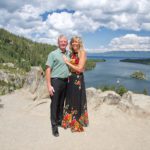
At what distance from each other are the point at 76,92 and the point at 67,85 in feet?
0.94

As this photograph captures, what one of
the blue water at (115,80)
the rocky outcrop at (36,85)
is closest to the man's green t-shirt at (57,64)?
the rocky outcrop at (36,85)

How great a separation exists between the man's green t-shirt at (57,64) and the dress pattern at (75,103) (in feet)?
0.99

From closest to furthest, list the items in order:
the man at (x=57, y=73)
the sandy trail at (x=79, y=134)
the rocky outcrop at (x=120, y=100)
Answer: the sandy trail at (x=79, y=134) → the man at (x=57, y=73) → the rocky outcrop at (x=120, y=100)

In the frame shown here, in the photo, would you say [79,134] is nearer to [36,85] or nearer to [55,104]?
[55,104]

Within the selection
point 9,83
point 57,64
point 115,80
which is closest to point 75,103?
point 57,64

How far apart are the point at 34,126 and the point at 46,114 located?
1304 mm

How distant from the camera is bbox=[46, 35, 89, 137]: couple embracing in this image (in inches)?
251

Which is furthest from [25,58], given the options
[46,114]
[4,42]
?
[46,114]

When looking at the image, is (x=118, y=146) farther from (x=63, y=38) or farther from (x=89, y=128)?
(x=63, y=38)

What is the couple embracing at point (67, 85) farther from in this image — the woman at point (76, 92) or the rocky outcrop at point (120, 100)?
the rocky outcrop at point (120, 100)

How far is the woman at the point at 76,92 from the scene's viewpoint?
21.4ft

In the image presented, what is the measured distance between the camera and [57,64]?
20.9 feet

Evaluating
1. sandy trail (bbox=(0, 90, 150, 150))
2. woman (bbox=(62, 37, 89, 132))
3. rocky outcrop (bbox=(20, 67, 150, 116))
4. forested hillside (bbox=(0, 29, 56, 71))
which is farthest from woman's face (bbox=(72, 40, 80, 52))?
forested hillside (bbox=(0, 29, 56, 71))

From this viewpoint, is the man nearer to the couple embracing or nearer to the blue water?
the couple embracing
